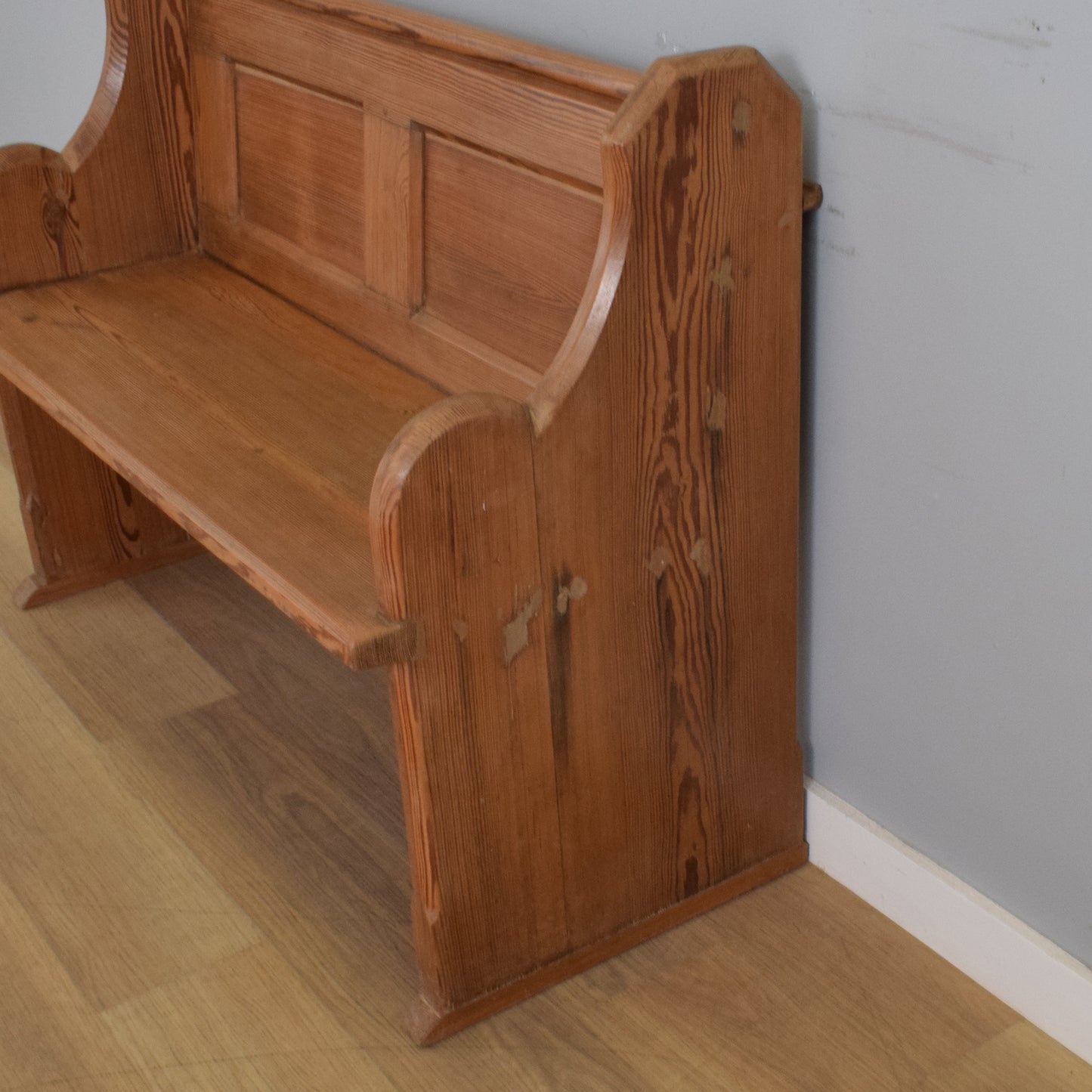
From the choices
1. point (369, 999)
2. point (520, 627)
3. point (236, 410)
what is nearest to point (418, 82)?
point (236, 410)

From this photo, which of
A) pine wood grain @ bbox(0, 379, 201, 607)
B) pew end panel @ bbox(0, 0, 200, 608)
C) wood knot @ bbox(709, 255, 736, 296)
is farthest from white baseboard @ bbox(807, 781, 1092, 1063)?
pine wood grain @ bbox(0, 379, 201, 607)

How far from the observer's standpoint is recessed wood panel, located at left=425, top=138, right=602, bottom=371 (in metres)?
1.73

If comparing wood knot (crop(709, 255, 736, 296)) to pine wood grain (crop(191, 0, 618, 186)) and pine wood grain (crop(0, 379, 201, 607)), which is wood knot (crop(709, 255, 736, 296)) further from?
pine wood grain (crop(0, 379, 201, 607))

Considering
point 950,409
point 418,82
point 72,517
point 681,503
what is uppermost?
point 418,82

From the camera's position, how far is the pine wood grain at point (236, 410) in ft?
5.25

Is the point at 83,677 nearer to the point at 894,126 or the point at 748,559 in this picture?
the point at 748,559

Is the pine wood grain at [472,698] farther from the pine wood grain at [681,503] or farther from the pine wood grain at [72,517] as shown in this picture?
the pine wood grain at [72,517]

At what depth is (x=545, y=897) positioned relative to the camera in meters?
1.74

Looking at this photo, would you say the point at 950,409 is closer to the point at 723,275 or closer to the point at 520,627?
the point at 723,275

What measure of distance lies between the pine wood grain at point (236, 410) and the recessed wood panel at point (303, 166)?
4.7 inches

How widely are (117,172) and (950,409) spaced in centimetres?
151

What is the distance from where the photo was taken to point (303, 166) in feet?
7.20

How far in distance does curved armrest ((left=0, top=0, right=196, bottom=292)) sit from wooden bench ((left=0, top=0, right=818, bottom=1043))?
0.06 m

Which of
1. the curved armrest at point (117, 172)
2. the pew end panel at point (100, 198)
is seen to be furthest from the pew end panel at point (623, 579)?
the curved armrest at point (117, 172)
